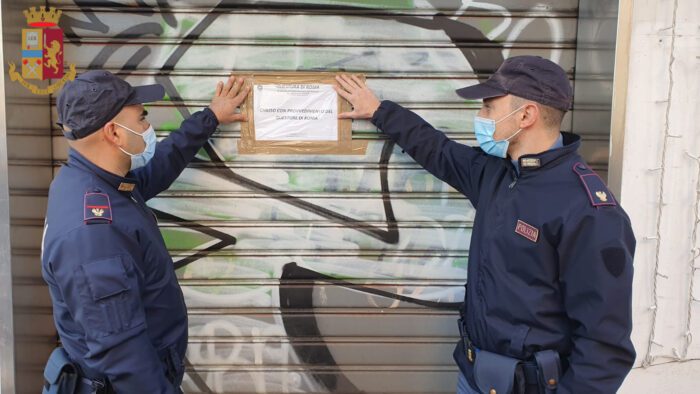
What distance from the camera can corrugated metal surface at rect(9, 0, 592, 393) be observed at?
11.6ft

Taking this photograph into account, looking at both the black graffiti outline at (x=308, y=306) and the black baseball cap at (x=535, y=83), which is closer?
the black baseball cap at (x=535, y=83)

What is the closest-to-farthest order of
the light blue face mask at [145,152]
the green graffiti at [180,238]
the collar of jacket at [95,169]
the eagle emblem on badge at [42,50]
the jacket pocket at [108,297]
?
the jacket pocket at [108,297] → the collar of jacket at [95,169] → the light blue face mask at [145,152] → the eagle emblem on badge at [42,50] → the green graffiti at [180,238]

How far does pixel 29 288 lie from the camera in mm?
3449

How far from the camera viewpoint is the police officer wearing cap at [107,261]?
2.37m

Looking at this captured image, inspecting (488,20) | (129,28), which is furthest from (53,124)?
(488,20)

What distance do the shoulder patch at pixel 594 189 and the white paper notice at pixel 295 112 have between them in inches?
55.9

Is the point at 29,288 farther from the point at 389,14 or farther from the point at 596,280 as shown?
the point at 596,280

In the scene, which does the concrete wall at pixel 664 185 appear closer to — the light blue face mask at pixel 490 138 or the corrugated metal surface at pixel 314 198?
the corrugated metal surface at pixel 314 198

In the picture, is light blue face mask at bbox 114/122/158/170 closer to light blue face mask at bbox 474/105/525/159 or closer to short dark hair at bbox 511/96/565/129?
light blue face mask at bbox 474/105/525/159

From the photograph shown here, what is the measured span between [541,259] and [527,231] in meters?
0.13

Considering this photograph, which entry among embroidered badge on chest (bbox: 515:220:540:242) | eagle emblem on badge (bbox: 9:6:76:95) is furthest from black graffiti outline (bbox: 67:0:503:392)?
embroidered badge on chest (bbox: 515:220:540:242)

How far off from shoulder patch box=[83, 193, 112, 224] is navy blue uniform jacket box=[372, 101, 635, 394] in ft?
5.15

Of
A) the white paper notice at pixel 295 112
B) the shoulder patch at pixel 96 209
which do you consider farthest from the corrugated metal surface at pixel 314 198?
the shoulder patch at pixel 96 209

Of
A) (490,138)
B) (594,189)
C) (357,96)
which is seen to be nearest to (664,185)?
(594,189)
